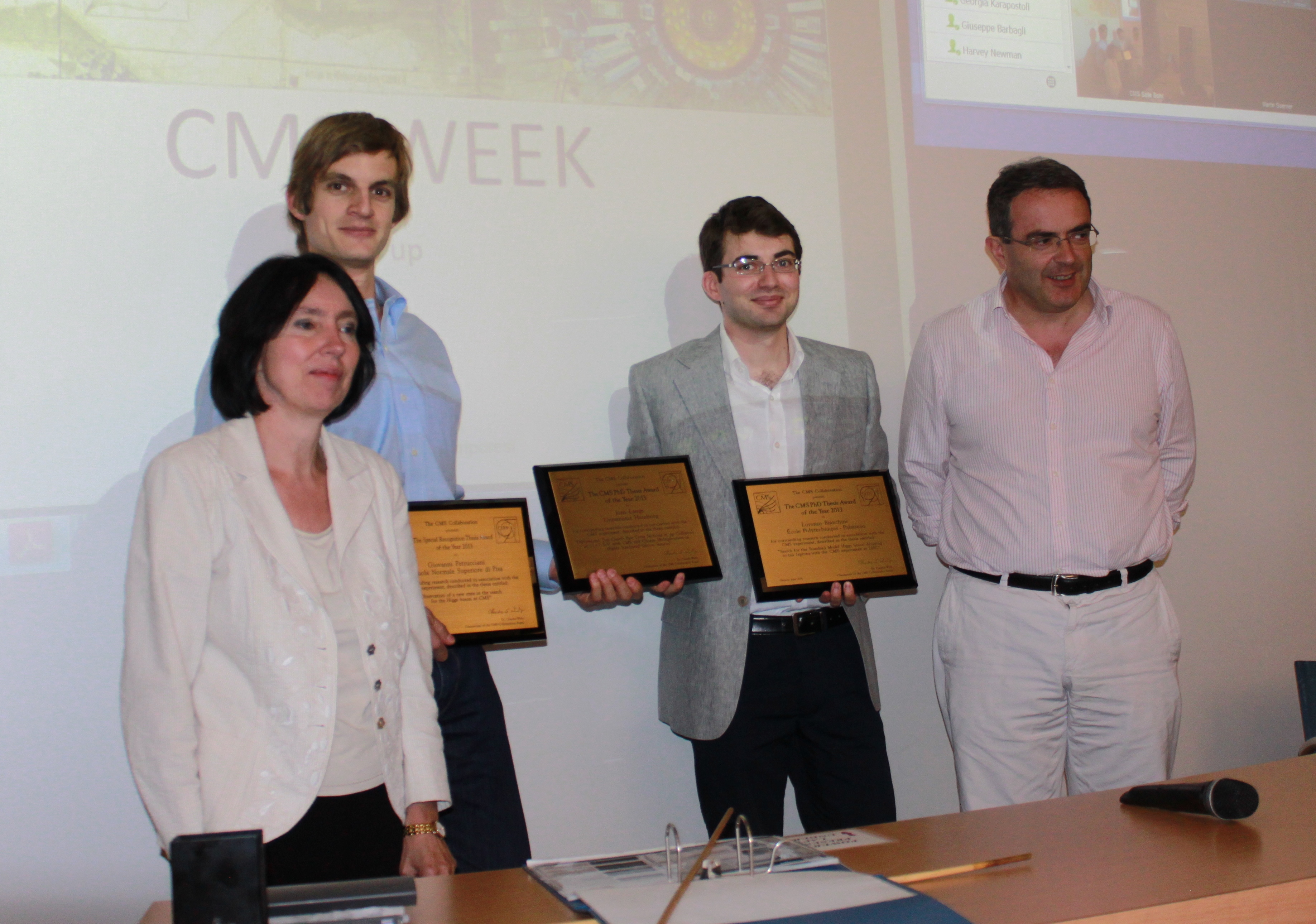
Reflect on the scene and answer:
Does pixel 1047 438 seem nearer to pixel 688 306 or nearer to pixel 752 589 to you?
pixel 752 589

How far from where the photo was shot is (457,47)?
9.32 feet

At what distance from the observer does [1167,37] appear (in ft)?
11.8

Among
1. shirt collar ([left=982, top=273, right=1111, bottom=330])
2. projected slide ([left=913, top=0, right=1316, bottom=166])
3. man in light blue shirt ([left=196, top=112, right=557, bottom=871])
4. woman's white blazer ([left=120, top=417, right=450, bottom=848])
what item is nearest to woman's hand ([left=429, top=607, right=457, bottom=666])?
man in light blue shirt ([left=196, top=112, right=557, bottom=871])

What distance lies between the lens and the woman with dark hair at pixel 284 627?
1.63 m

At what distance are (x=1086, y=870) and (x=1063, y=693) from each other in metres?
1.40

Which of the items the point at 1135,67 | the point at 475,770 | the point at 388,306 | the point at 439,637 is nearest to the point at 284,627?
the point at 439,637

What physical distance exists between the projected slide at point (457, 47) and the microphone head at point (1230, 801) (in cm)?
225

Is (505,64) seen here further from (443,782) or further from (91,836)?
(91,836)

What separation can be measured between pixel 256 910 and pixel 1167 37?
376 centimetres

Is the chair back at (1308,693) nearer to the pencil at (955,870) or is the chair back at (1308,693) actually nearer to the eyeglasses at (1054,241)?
the eyeglasses at (1054,241)

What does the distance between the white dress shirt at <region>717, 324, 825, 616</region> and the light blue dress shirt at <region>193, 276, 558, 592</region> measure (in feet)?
1.85

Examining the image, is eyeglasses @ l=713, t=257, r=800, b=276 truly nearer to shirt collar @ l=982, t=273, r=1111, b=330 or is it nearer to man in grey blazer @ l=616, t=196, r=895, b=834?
man in grey blazer @ l=616, t=196, r=895, b=834

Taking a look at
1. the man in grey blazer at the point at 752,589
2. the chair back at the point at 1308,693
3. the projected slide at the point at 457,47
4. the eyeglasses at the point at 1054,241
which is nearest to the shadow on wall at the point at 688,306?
the man in grey blazer at the point at 752,589

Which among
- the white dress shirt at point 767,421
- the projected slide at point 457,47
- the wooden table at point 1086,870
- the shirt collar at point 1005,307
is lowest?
the wooden table at point 1086,870
